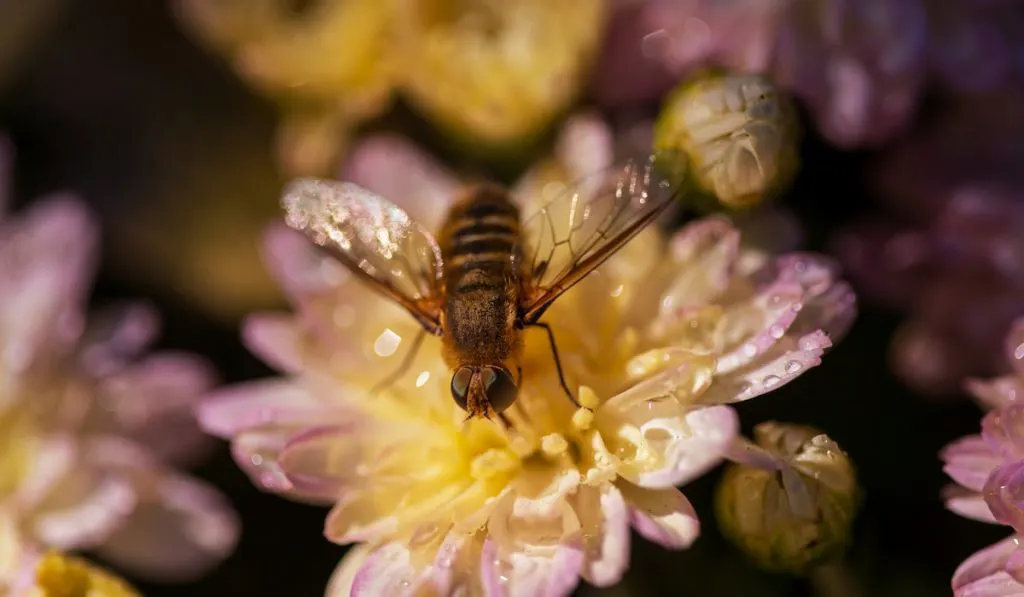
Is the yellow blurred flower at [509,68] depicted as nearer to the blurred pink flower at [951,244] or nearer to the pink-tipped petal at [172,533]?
the blurred pink flower at [951,244]

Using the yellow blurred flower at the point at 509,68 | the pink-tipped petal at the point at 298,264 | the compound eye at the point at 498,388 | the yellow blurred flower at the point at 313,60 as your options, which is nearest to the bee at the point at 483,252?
the compound eye at the point at 498,388

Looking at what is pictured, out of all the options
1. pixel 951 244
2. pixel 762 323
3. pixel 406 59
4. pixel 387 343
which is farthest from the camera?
pixel 406 59

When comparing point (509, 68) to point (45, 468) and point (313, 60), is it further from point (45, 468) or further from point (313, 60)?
point (45, 468)

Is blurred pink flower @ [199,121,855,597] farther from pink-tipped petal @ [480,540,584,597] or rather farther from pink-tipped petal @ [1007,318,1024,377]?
pink-tipped petal @ [1007,318,1024,377]

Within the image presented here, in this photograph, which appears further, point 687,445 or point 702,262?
point 702,262

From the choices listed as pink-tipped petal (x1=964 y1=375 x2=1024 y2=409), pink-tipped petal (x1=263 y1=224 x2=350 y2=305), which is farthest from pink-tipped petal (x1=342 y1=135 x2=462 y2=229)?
pink-tipped petal (x1=964 y1=375 x2=1024 y2=409)

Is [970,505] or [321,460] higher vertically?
[321,460]

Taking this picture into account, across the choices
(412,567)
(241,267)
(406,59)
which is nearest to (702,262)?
(412,567)
